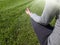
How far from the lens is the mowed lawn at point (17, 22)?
5.71 ft

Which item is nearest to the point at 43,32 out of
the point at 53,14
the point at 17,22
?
the point at 53,14

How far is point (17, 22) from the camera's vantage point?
1902 mm

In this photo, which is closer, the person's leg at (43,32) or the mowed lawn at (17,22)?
the person's leg at (43,32)

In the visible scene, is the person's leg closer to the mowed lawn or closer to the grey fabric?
the grey fabric

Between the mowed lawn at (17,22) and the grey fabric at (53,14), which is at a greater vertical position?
the grey fabric at (53,14)

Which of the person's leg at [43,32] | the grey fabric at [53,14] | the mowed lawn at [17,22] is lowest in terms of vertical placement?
the mowed lawn at [17,22]

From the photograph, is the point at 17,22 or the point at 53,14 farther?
the point at 17,22

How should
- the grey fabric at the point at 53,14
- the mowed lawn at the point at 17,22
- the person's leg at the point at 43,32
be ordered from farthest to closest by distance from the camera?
the mowed lawn at the point at 17,22 → the person's leg at the point at 43,32 → the grey fabric at the point at 53,14

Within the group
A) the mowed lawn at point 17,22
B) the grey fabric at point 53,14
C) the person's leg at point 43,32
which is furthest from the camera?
the mowed lawn at point 17,22

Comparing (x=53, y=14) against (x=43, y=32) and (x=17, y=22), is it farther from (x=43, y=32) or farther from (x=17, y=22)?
(x=17, y=22)

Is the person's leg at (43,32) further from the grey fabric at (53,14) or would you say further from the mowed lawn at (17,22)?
the mowed lawn at (17,22)

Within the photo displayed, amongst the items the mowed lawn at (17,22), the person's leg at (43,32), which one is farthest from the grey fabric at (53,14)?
the mowed lawn at (17,22)

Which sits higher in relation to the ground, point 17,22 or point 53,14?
point 53,14

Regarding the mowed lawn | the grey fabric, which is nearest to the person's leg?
the grey fabric
